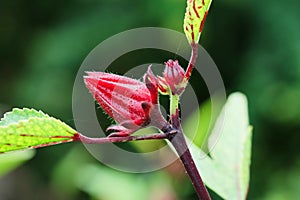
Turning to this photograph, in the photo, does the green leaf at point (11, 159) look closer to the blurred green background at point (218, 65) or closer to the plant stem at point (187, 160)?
the plant stem at point (187, 160)

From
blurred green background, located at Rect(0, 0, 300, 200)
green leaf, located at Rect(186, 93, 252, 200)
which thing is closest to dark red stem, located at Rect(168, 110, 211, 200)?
green leaf, located at Rect(186, 93, 252, 200)

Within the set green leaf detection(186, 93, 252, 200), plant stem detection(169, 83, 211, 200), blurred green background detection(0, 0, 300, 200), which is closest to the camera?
plant stem detection(169, 83, 211, 200)

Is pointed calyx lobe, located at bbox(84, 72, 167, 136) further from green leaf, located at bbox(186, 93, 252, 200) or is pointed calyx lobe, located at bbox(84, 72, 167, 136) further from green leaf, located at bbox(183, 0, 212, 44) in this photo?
green leaf, located at bbox(186, 93, 252, 200)

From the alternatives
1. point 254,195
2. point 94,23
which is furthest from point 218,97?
point 94,23

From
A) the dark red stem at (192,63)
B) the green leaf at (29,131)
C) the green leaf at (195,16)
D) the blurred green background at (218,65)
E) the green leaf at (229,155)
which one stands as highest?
the green leaf at (195,16)

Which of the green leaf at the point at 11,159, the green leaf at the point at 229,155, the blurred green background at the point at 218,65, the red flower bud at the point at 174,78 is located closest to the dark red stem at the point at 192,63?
the red flower bud at the point at 174,78

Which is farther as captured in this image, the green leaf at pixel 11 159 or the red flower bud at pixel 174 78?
the green leaf at pixel 11 159
